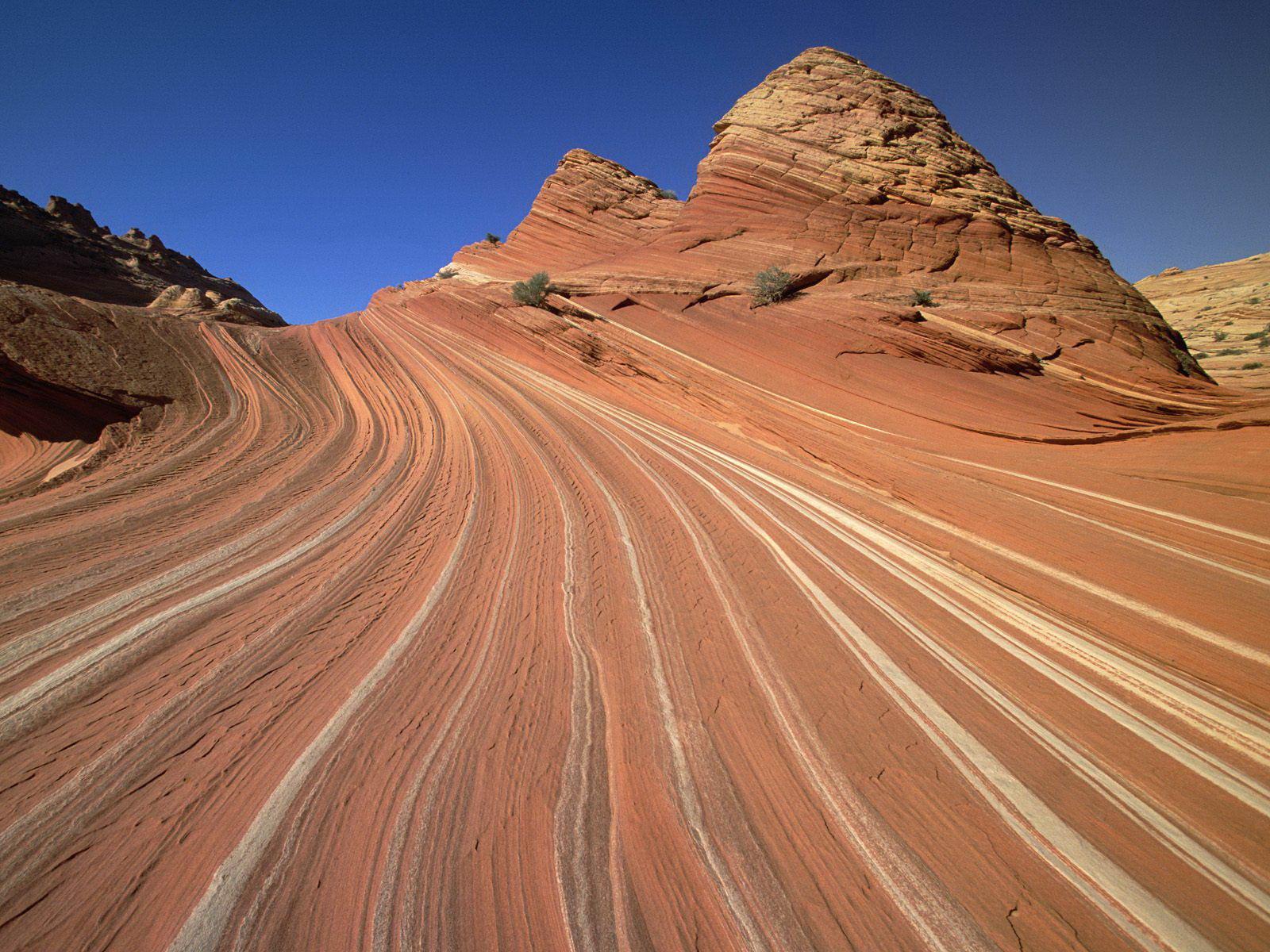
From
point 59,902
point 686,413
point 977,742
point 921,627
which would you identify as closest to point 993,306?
point 686,413

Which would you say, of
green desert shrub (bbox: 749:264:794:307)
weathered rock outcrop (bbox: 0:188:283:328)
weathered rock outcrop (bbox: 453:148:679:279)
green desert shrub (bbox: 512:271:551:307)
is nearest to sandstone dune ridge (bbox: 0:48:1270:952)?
green desert shrub (bbox: 749:264:794:307)

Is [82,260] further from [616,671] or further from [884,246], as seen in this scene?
[616,671]

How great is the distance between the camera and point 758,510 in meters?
6.54

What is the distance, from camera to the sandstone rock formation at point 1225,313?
1502 centimetres

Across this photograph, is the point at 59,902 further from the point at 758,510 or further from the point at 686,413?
the point at 686,413

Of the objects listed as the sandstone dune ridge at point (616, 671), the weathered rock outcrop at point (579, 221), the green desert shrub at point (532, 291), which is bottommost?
the sandstone dune ridge at point (616, 671)

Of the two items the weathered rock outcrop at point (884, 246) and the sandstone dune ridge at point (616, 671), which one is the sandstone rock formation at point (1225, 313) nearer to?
the weathered rock outcrop at point (884, 246)

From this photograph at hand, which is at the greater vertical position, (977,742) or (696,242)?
(696,242)

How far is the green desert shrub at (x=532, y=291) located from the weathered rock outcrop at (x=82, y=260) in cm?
1989

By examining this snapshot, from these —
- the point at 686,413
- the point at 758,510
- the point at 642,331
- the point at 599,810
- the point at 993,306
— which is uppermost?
the point at 993,306

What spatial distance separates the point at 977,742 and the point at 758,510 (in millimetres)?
3817

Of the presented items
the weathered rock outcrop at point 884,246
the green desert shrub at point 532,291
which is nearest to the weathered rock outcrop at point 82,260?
the green desert shrub at point 532,291

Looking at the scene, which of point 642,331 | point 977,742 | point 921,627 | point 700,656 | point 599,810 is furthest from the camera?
point 642,331

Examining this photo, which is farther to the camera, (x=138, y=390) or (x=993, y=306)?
(x=993, y=306)
